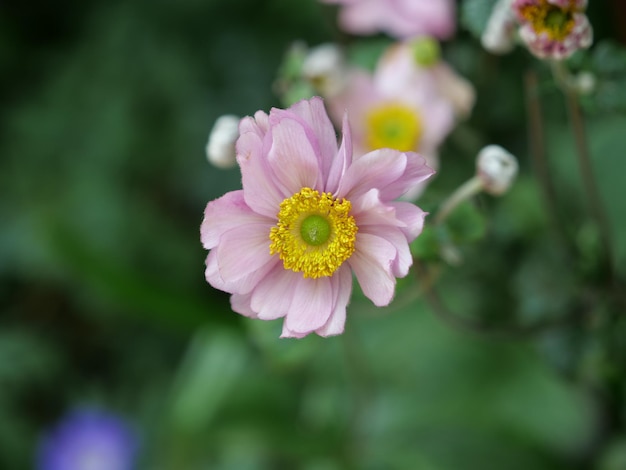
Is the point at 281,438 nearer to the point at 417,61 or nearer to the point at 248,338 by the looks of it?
the point at 248,338

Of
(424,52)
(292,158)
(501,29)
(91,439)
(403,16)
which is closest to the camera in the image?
(292,158)

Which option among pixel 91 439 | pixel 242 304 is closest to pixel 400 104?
pixel 242 304

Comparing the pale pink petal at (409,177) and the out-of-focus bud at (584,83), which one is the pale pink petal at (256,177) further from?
the out-of-focus bud at (584,83)

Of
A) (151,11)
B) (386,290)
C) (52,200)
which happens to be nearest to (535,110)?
(386,290)

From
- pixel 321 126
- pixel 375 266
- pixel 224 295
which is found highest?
pixel 321 126

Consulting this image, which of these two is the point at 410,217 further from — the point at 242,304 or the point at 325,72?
the point at 325,72

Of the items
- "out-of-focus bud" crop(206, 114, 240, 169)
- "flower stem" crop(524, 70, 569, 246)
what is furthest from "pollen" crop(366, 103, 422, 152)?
"out-of-focus bud" crop(206, 114, 240, 169)

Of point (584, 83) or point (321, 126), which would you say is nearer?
point (321, 126)

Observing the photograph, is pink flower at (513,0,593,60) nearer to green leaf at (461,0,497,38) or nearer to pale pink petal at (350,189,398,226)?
green leaf at (461,0,497,38)
